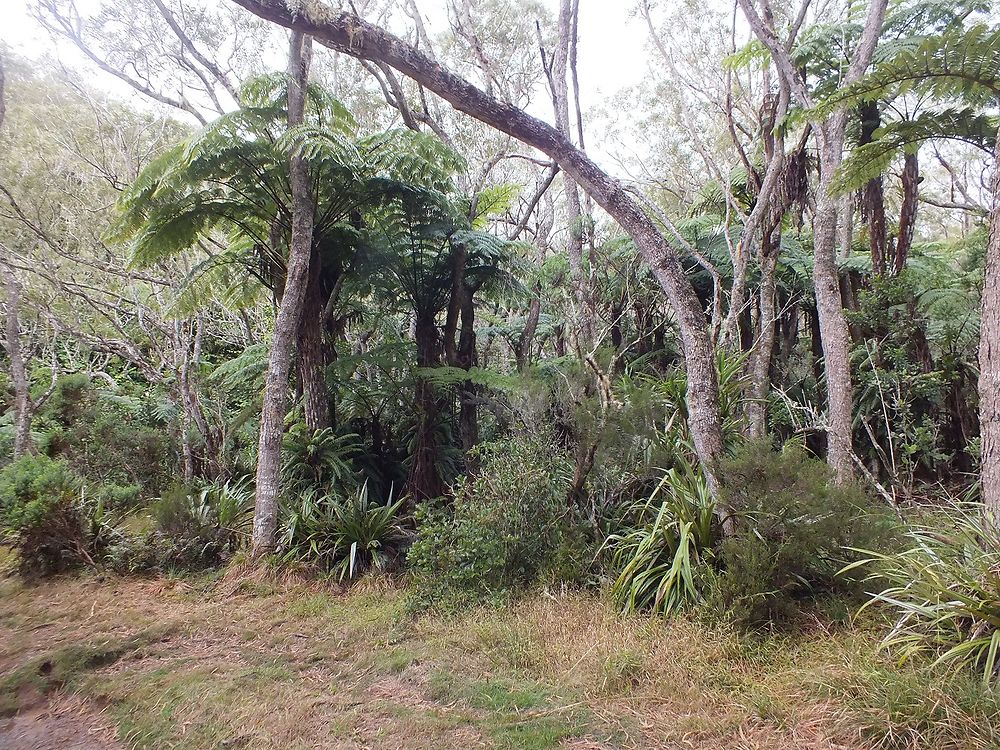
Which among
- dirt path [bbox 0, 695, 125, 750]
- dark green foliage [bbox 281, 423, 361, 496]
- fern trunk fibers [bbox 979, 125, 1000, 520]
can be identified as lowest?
dirt path [bbox 0, 695, 125, 750]

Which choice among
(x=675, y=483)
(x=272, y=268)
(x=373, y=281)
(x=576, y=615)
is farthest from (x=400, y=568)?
(x=272, y=268)

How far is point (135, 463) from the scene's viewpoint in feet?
26.3

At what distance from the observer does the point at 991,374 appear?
3.54 meters

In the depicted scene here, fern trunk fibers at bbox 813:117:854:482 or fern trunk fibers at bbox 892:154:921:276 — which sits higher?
fern trunk fibers at bbox 892:154:921:276

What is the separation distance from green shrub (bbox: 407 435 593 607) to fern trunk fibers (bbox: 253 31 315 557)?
183 cm

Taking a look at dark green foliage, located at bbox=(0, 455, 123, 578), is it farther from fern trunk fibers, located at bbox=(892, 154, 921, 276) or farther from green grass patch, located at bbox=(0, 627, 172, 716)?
fern trunk fibers, located at bbox=(892, 154, 921, 276)

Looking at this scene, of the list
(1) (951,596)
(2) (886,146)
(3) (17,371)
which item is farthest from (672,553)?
(3) (17,371)

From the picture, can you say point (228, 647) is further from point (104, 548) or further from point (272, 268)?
point (272, 268)

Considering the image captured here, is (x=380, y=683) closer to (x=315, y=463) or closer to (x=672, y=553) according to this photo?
(x=672, y=553)

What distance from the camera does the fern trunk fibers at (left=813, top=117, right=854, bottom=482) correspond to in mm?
5480

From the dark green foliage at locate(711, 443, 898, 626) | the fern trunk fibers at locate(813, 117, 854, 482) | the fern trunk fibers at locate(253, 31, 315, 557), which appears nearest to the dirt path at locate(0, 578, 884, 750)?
the dark green foliage at locate(711, 443, 898, 626)

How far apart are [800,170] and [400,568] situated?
21.0 ft

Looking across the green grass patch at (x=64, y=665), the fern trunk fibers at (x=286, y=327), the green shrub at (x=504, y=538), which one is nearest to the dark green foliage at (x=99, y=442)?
the fern trunk fibers at (x=286, y=327)

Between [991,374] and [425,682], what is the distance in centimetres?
410
